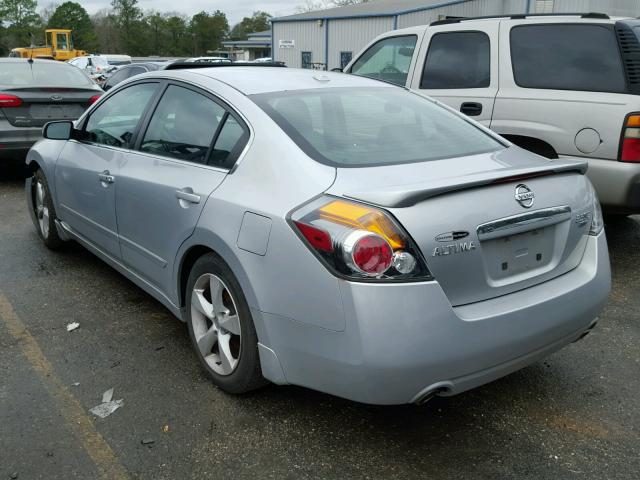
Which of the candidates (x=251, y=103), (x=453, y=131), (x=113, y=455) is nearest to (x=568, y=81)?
(x=453, y=131)

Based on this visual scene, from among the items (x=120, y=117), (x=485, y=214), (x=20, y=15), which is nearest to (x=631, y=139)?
(x=485, y=214)

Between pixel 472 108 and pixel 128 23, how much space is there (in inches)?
3945

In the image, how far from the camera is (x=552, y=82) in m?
5.19

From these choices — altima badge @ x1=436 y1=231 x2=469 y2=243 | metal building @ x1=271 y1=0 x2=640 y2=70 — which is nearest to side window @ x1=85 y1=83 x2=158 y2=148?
altima badge @ x1=436 y1=231 x2=469 y2=243

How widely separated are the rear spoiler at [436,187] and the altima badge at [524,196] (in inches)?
1.7

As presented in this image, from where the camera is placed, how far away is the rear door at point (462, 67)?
5.59 m

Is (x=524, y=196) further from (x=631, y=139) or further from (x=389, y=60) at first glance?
(x=389, y=60)

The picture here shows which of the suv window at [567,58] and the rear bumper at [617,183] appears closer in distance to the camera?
the rear bumper at [617,183]

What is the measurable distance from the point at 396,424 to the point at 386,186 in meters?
1.16

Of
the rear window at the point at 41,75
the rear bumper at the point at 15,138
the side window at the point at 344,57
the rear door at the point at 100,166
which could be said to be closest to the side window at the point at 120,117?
the rear door at the point at 100,166

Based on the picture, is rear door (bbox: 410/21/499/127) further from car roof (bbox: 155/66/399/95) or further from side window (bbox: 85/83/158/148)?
side window (bbox: 85/83/158/148)

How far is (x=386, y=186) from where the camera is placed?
8.25 ft

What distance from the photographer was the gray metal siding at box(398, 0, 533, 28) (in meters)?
25.0

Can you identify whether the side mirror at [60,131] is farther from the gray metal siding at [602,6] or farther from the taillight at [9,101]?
the gray metal siding at [602,6]
